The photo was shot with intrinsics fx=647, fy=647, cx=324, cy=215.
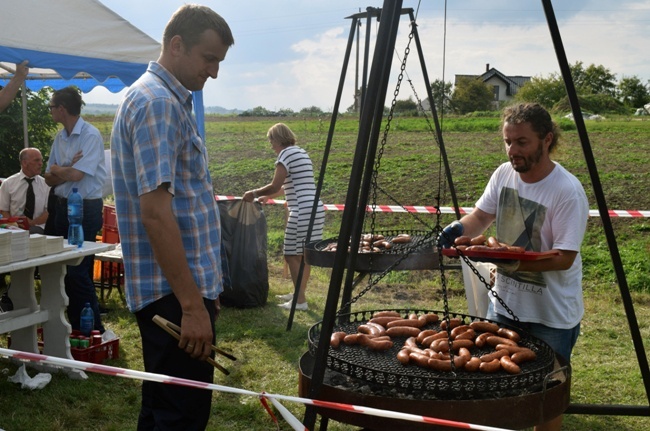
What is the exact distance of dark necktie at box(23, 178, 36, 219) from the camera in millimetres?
6820

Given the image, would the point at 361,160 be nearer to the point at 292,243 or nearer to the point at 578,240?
the point at 578,240

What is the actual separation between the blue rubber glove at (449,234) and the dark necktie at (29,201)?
5104mm

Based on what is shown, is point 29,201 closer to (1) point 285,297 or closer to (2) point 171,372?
(1) point 285,297

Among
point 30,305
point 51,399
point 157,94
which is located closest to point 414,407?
point 157,94

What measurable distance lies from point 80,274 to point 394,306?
10.6 ft

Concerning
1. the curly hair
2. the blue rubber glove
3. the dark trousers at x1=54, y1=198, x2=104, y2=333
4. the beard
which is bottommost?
the dark trousers at x1=54, y1=198, x2=104, y2=333

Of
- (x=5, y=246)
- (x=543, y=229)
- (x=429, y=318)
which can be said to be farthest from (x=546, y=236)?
(x=5, y=246)

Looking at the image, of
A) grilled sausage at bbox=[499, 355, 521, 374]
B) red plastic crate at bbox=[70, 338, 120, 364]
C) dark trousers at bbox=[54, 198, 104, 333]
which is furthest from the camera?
dark trousers at bbox=[54, 198, 104, 333]

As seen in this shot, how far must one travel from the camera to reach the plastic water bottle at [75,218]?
523 cm

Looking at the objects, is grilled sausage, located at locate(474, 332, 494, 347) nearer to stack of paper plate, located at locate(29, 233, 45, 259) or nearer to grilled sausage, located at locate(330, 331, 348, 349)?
grilled sausage, located at locate(330, 331, 348, 349)

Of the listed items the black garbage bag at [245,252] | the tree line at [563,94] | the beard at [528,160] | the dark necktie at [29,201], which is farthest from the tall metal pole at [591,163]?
the tree line at [563,94]

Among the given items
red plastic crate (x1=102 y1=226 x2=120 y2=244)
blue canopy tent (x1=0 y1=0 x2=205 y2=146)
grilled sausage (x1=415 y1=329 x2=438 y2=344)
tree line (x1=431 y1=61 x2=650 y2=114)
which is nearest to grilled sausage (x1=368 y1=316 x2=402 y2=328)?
grilled sausage (x1=415 y1=329 x2=438 y2=344)

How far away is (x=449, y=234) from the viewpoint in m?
3.26

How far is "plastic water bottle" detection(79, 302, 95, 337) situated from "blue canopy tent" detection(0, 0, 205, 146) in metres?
2.19
